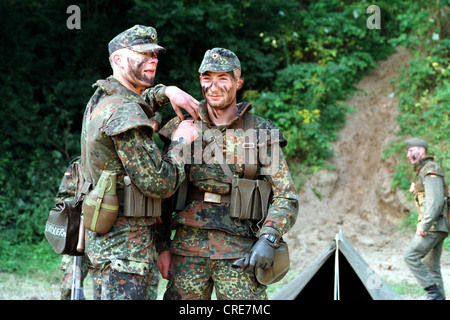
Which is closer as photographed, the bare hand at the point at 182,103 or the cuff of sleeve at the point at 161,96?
the bare hand at the point at 182,103

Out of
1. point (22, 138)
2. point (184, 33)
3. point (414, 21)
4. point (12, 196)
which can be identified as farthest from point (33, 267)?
point (414, 21)

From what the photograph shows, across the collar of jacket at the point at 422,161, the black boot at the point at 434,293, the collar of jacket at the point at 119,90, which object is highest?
the collar of jacket at the point at 119,90

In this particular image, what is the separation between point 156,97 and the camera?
373 cm

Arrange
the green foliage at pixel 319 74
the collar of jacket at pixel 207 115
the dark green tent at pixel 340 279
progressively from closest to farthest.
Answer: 1. the collar of jacket at pixel 207 115
2. the dark green tent at pixel 340 279
3. the green foliage at pixel 319 74

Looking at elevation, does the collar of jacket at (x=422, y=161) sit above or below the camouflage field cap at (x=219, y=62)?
below

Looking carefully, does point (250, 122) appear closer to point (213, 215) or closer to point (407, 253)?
point (213, 215)

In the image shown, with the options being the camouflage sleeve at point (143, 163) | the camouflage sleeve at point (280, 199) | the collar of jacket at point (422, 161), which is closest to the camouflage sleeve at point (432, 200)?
the collar of jacket at point (422, 161)

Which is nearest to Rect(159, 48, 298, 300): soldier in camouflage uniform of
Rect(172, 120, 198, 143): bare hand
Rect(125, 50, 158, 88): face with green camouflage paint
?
Rect(172, 120, 198, 143): bare hand

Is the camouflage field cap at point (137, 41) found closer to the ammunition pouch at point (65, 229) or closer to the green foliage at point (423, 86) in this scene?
the ammunition pouch at point (65, 229)

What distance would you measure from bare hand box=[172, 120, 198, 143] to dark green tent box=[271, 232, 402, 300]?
5.98 feet

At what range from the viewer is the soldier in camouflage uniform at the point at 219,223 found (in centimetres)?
326

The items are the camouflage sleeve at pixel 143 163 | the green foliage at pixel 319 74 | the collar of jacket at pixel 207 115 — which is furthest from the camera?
the green foliage at pixel 319 74

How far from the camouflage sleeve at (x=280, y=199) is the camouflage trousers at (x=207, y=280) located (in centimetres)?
32

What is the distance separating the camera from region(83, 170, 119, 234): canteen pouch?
117 inches
